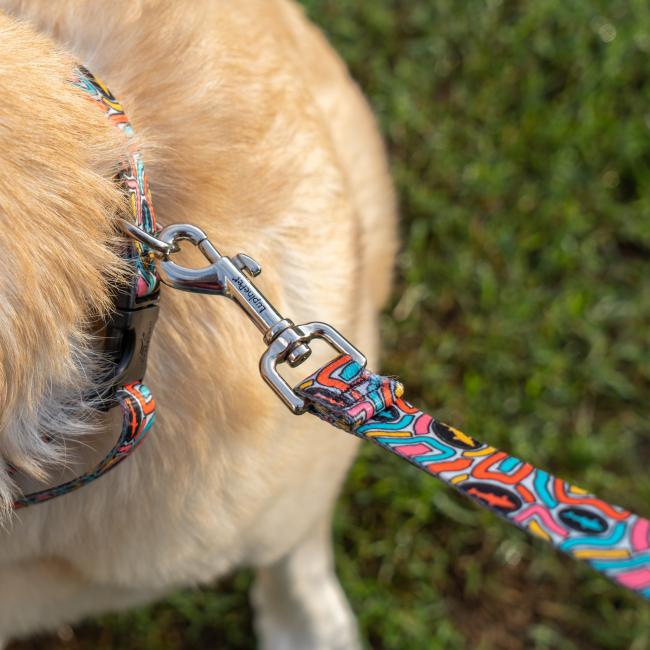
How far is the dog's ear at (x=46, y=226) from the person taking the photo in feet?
3.41

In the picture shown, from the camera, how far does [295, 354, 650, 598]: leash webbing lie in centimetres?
90

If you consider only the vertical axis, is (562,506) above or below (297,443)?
above

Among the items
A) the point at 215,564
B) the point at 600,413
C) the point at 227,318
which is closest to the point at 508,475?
the point at 227,318

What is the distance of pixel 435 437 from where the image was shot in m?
1.05

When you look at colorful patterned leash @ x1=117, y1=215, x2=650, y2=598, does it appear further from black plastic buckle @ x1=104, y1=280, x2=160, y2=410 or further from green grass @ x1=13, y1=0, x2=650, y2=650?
green grass @ x1=13, y1=0, x2=650, y2=650

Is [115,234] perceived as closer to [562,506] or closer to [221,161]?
[221,161]

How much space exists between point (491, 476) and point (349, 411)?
0.19 metres

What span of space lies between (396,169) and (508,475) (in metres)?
2.03

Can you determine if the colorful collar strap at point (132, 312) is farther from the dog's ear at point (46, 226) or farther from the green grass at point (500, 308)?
the green grass at point (500, 308)

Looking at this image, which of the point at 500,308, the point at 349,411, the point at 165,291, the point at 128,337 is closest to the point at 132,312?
the point at 128,337

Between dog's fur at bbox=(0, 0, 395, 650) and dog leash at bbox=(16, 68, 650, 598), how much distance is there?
0.04 m

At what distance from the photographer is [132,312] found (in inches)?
45.4

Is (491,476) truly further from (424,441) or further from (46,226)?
(46,226)

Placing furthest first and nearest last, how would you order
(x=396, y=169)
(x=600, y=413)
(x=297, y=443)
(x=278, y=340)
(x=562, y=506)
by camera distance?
(x=396, y=169), (x=600, y=413), (x=297, y=443), (x=278, y=340), (x=562, y=506)
